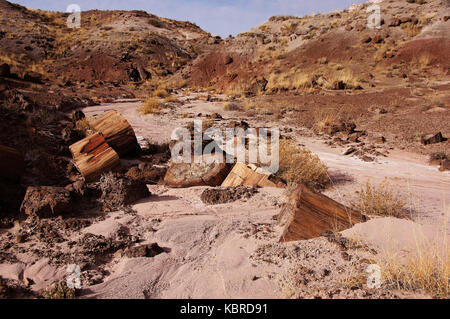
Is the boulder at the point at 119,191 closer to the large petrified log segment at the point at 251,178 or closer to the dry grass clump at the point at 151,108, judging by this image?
the large petrified log segment at the point at 251,178

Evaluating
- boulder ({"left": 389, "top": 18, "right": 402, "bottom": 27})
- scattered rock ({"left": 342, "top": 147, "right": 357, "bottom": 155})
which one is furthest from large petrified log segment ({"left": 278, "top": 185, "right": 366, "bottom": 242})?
boulder ({"left": 389, "top": 18, "right": 402, "bottom": 27})

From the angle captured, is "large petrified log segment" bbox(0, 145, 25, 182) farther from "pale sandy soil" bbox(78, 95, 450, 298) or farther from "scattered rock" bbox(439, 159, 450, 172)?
"scattered rock" bbox(439, 159, 450, 172)

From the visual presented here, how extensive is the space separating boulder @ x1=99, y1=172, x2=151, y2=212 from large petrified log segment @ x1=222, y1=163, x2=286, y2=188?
1448 millimetres

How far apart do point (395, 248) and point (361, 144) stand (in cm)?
538

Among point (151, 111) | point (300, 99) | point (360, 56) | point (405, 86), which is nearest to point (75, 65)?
point (151, 111)

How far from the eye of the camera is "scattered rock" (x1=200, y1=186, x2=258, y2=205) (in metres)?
4.53

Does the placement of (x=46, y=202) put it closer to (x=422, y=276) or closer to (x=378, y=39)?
(x=422, y=276)

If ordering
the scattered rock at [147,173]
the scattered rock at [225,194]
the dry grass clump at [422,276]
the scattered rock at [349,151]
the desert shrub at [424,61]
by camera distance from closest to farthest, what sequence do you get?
the dry grass clump at [422,276], the scattered rock at [225,194], the scattered rock at [147,173], the scattered rock at [349,151], the desert shrub at [424,61]

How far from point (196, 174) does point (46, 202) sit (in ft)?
7.57

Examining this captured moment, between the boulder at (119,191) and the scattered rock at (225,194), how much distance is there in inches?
38.0

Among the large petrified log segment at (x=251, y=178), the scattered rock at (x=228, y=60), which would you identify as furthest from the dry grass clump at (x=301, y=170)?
the scattered rock at (x=228, y=60)

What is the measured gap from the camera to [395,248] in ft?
9.71

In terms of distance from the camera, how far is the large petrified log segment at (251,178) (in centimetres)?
508

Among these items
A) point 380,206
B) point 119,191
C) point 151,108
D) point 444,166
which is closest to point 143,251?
point 119,191
